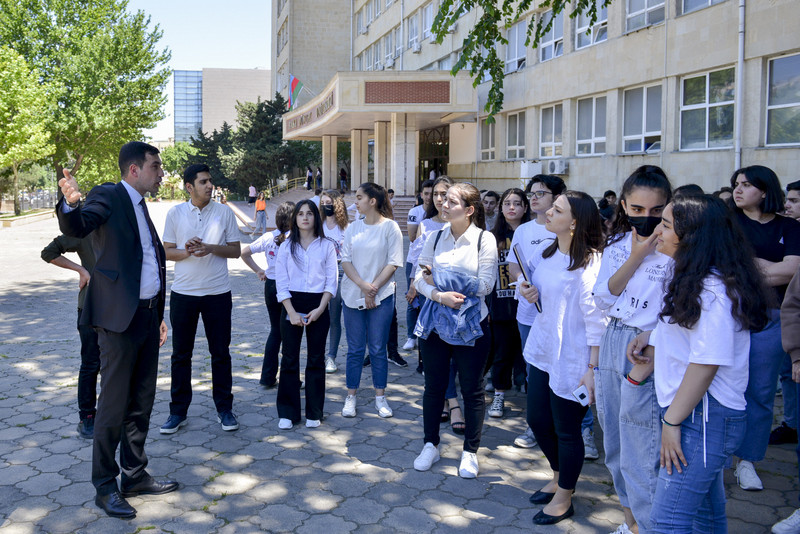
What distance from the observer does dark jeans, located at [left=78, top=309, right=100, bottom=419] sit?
Answer: 5336 millimetres

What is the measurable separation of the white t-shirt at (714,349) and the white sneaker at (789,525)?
5.52 ft

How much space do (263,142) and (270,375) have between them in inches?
1799

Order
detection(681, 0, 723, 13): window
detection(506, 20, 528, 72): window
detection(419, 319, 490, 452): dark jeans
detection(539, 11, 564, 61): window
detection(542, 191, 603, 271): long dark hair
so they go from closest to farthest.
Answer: detection(542, 191, 603, 271): long dark hair < detection(419, 319, 490, 452): dark jeans < detection(681, 0, 723, 13): window < detection(539, 11, 564, 61): window < detection(506, 20, 528, 72): window

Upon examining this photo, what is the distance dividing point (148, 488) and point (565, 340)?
2677 mm

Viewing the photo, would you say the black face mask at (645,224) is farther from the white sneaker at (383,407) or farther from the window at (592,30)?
the window at (592,30)

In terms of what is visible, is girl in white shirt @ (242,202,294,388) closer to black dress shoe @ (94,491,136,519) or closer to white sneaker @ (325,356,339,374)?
white sneaker @ (325,356,339,374)

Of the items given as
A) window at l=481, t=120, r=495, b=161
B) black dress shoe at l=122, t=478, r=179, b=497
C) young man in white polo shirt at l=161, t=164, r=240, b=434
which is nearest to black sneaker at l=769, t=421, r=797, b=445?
young man in white polo shirt at l=161, t=164, r=240, b=434

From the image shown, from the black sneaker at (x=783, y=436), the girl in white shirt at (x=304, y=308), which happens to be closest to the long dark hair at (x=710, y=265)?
the black sneaker at (x=783, y=436)

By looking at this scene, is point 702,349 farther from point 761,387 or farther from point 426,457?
point 426,457

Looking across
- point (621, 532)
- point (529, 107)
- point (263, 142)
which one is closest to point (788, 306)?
point (621, 532)

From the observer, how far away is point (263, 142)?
5062 centimetres

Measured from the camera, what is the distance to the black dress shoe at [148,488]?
4.37 metres

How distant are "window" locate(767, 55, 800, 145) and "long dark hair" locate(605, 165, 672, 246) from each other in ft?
42.6

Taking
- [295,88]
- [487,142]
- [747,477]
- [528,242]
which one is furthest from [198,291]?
[295,88]
